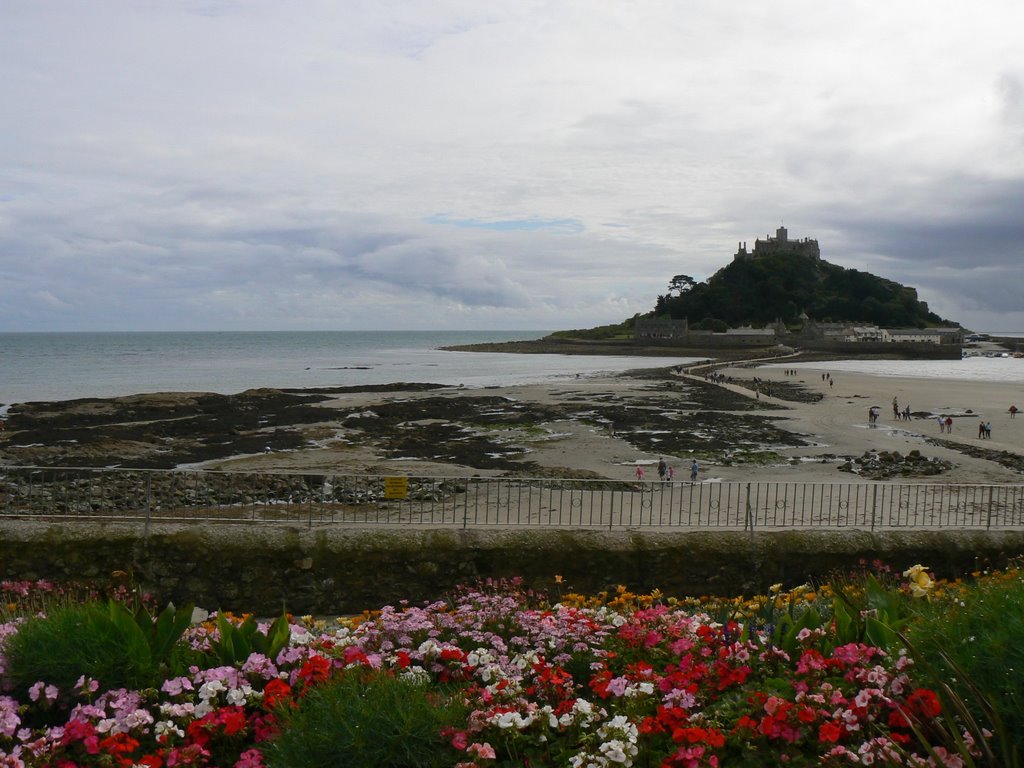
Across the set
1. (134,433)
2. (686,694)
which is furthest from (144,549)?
(134,433)

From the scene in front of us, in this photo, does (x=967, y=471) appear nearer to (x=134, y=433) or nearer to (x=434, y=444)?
(x=434, y=444)

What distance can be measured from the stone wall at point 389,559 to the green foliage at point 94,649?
3.66 meters

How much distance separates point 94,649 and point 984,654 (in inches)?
195

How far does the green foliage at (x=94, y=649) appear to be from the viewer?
4672 millimetres

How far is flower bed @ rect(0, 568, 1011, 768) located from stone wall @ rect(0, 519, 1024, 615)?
2.96m

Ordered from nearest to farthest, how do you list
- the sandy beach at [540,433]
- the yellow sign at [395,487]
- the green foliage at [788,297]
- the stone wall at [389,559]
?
the stone wall at [389,559]
the yellow sign at [395,487]
the sandy beach at [540,433]
the green foliage at [788,297]

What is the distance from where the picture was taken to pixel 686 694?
436 cm

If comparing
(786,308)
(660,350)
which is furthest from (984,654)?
(786,308)

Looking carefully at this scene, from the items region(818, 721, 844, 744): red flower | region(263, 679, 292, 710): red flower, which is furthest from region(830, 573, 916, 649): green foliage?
region(263, 679, 292, 710): red flower

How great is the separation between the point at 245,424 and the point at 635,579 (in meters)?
30.7

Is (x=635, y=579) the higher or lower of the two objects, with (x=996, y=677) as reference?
lower

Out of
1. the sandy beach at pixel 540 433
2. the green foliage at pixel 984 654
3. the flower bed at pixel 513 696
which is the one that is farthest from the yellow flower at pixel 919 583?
the sandy beach at pixel 540 433

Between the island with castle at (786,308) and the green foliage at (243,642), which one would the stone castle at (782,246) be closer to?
the island with castle at (786,308)

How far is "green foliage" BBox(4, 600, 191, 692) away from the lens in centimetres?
467
